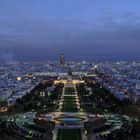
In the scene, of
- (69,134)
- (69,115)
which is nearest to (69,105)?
(69,115)

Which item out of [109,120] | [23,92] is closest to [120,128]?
[109,120]

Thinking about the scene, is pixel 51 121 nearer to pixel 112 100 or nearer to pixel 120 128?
pixel 120 128

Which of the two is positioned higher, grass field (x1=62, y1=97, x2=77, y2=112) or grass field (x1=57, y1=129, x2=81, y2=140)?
grass field (x1=62, y1=97, x2=77, y2=112)

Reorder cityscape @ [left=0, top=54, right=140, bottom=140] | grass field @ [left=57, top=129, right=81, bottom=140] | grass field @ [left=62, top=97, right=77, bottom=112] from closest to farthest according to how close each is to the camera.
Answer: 1. grass field @ [left=57, top=129, right=81, bottom=140]
2. cityscape @ [left=0, top=54, right=140, bottom=140]
3. grass field @ [left=62, top=97, right=77, bottom=112]

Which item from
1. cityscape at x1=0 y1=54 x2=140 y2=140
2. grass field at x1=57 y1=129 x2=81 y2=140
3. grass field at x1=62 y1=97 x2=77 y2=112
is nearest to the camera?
grass field at x1=57 y1=129 x2=81 y2=140

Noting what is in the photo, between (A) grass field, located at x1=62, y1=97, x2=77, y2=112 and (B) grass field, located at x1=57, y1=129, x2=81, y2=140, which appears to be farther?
(A) grass field, located at x1=62, y1=97, x2=77, y2=112

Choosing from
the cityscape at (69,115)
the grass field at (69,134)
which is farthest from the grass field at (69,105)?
the grass field at (69,134)

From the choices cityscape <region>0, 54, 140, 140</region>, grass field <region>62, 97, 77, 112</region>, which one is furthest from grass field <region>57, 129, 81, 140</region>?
grass field <region>62, 97, 77, 112</region>

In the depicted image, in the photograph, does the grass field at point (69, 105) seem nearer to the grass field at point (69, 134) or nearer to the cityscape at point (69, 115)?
the cityscape at point (69, 115)

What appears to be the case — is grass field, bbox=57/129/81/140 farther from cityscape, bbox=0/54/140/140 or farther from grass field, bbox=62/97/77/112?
grass field, bbox=62/97/77/112
